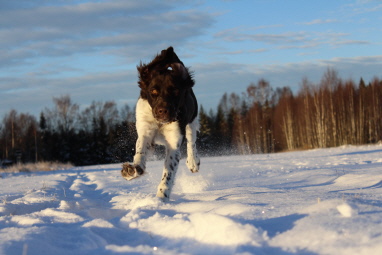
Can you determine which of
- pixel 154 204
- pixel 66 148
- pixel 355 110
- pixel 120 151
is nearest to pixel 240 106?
pixel 355 110

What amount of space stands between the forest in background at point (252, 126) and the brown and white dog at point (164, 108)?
89.2ft

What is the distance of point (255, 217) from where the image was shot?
2381mm

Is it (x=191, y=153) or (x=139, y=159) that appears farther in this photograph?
(x=191, y=153)

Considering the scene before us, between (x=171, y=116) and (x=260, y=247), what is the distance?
8.82 feet

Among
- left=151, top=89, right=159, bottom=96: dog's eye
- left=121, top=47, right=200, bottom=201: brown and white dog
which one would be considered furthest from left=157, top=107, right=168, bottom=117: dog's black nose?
left=151, top=89, right=159, bottom=96: dog's eye

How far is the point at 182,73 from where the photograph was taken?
15.8ft

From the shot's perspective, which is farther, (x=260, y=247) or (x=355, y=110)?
(x=355, y=110)

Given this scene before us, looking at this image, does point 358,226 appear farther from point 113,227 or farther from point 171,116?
point 171,116

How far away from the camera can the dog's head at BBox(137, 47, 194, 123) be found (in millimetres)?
4387

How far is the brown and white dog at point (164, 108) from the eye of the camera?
4.43 metres

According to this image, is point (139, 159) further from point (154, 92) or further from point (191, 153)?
point (191, 153)

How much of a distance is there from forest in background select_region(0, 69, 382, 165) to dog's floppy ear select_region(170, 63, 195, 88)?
2722 centimetres

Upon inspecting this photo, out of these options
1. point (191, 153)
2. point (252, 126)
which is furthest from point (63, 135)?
point (191, 153)

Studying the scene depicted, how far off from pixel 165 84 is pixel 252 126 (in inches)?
1648
